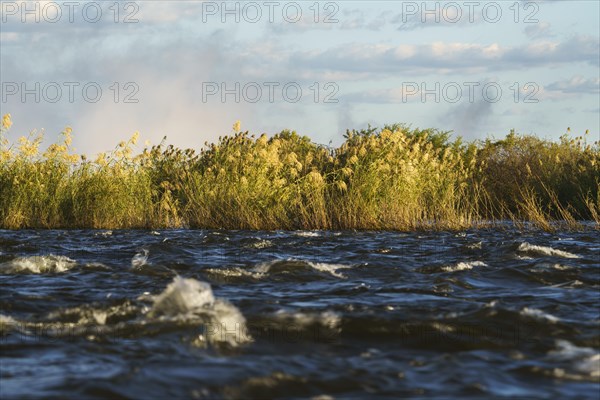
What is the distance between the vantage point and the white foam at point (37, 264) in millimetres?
9180

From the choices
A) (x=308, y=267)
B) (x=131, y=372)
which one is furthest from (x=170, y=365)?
(x=308, y=267)

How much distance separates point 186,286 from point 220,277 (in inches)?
82.9

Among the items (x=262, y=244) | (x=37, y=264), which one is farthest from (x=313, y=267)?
(x=262, y=244)

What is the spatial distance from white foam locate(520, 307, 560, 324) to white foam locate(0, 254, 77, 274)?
521cm

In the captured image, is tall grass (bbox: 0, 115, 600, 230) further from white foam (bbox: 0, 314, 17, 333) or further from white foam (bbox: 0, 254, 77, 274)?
white foam (bbox: 0, 314, 17, 333)

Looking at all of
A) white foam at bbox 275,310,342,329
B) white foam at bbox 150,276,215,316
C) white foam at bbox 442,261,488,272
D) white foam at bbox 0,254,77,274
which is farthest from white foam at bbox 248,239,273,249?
white foam at bbox 275,310,342,329

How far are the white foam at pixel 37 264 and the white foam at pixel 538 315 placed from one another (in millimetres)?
5208

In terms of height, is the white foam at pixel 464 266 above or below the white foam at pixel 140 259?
below

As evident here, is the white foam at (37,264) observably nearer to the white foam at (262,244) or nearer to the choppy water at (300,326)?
the choppy water at (300,326)

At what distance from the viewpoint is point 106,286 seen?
7957mm

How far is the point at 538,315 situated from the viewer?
21.3 ft

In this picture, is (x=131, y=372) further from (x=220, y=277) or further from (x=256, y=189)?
(x=256, y=189)

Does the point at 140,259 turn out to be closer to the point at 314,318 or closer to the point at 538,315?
the point at 314,318

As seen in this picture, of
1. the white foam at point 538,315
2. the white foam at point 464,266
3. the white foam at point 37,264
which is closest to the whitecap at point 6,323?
the white foam at point 37,264
